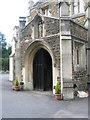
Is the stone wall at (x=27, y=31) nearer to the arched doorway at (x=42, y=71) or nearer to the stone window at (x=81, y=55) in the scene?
the arched doorway at (x=42, y=71)

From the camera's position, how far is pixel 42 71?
494 inches

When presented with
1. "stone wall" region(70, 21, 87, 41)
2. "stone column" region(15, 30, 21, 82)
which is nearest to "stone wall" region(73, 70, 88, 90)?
"stone wall" region(70, 21, 87, 41)

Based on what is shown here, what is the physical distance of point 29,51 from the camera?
12344 mm

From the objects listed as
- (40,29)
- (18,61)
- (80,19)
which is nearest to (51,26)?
(40,29)

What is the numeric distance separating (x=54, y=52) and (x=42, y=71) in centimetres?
275

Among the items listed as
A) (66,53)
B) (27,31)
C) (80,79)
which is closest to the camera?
(66,53)

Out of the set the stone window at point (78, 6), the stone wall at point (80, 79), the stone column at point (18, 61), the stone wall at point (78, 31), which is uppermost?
the stone window at point (78, 6)

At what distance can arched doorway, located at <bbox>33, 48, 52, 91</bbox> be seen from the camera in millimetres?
12516

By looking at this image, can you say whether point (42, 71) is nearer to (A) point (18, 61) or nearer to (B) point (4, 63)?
(A) point (18, 61)

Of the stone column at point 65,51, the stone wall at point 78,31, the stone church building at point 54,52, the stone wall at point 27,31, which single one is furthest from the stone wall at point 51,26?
the stone wall at point 27,31

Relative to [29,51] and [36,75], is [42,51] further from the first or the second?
[36,75]

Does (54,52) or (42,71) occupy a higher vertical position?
(54,52)

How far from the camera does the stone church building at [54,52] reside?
9586 mm

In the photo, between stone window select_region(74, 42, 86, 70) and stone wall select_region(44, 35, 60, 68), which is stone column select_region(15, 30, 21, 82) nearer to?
stone wall select_region(44, 35, 60, 68)
